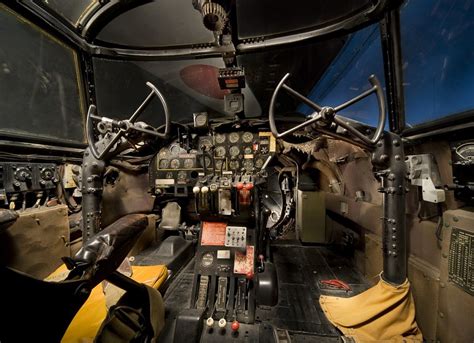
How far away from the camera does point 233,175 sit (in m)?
2.12

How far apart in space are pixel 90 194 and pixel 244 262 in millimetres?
1601

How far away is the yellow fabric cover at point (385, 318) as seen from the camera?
52.1 inches

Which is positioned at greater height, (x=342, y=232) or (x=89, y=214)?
(x=89, y=214)

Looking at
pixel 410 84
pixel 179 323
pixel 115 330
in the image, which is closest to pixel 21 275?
pixel 115 330

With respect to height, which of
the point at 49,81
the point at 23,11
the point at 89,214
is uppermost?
the point at 23,11

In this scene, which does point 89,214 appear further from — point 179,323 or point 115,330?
point 179,323

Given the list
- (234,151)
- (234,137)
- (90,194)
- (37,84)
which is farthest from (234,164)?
(37,84)

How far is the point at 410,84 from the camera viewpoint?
5.28ft

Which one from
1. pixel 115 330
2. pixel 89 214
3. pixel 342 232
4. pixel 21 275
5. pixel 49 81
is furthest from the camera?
pixel 342 232

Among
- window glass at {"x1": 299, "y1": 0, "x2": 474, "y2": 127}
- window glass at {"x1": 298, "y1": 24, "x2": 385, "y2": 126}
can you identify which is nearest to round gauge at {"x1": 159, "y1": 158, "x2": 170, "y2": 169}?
window glass at {"x1": 298, "y1": 24, "x2": 385, "y2": 126}

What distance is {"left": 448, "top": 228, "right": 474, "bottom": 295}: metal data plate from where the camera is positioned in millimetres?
1057

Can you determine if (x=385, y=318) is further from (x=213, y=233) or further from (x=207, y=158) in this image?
(x=207, y=158)

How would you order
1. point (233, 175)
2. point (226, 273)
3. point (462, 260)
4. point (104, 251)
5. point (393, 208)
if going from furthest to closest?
point (233, 175)
point (226, 273)
point (393, 208)
point (462, 260)
point (104, 251)

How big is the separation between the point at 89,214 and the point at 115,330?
121cm
